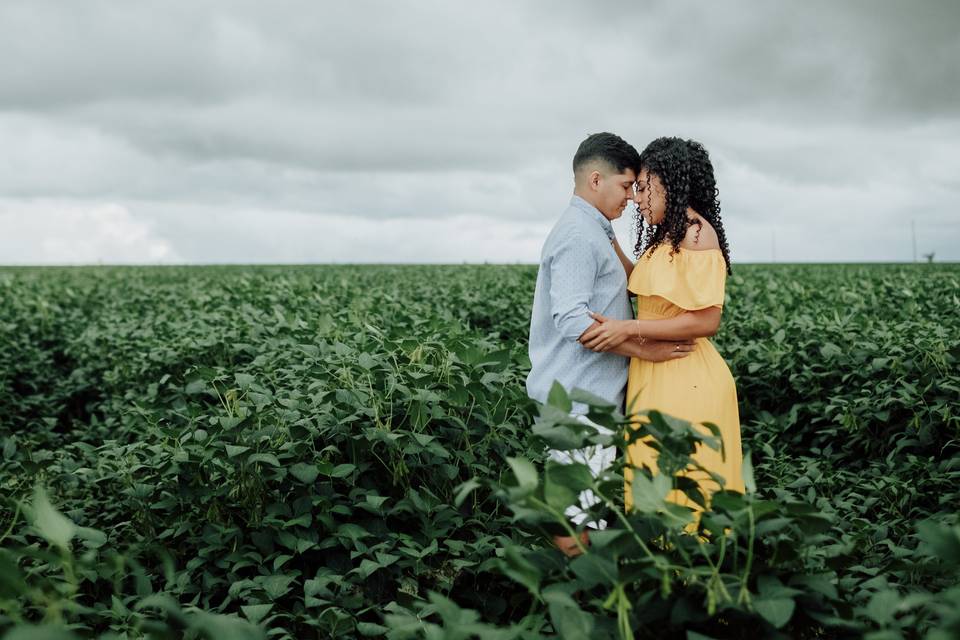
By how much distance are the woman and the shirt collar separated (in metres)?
0.15

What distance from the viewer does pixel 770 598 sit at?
1.60 meters

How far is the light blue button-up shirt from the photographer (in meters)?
3.04

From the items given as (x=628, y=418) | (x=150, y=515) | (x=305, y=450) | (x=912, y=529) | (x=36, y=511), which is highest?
(x=628, y=418)

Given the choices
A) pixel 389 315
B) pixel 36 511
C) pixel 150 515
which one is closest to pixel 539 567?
pixel 36 511

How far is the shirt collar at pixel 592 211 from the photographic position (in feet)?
10.4

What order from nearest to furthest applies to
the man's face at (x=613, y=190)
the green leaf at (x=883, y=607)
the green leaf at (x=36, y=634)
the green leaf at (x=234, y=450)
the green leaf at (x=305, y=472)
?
the green leaf at (x=36, y=634) < the green leaf at (x=883, y=607) < the green leaf at (x=234, y=450) < the green leaf at (x=305, y=472) < the man's face at (x=613, y=190)

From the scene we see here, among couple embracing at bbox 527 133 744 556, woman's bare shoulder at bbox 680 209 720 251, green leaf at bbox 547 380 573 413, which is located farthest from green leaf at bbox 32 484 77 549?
woman's bare shoulder at bbox 680 209 720 251

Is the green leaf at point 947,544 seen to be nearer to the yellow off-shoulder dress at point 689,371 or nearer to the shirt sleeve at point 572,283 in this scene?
the yellow off-shoulder dress at point 689,371

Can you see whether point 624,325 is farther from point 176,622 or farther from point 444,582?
point 176,622

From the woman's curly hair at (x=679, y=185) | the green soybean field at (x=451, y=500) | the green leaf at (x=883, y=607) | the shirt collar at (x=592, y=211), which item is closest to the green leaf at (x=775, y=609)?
the green soybean field at (x=451, y=500)

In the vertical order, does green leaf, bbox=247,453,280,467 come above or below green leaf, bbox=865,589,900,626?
below

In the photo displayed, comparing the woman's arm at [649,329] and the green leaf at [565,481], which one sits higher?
the woman's arm at [649,329]

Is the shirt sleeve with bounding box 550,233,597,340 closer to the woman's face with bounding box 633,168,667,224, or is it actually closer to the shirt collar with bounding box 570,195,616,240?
the shirt collar with bounding box 570,195,616,240

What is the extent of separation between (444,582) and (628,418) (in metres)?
1.76
